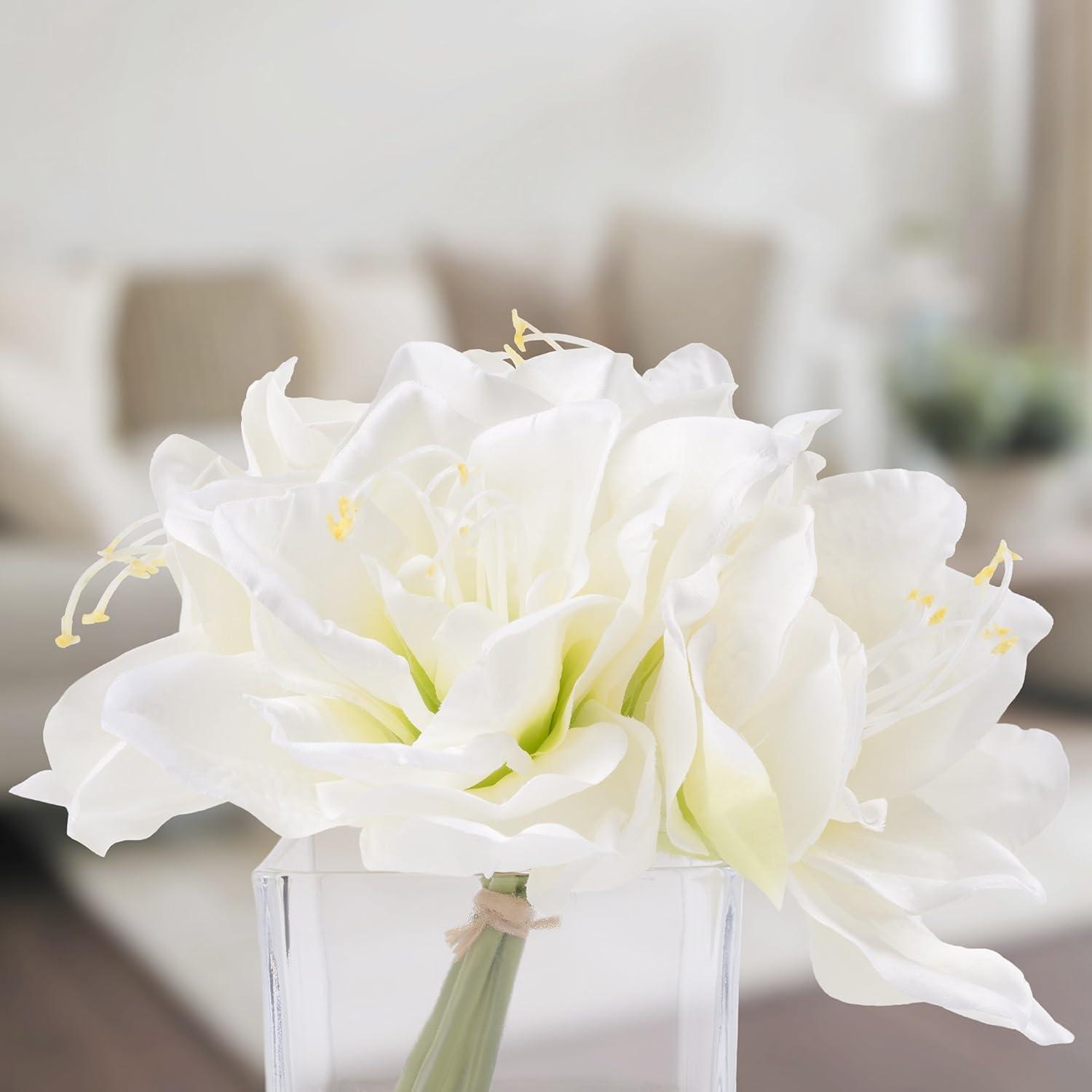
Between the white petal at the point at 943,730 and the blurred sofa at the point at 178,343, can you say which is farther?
the blurred sofa at the point at 178,343

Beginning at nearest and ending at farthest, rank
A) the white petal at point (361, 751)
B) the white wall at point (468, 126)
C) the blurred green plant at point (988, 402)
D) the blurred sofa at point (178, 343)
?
the white petal at point (361, 751)
the blurred sofa at point (178, 343)
the white wall at point (468, 126)
the blurred green plant at point (988, 402)

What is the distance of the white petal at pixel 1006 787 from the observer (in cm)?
32

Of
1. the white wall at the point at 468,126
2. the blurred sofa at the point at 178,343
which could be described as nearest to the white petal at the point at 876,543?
the blurred sofa at the point at 178,343

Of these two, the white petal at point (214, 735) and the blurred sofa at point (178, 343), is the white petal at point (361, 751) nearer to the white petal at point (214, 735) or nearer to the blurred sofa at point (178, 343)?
the white petal at point (214, 735)

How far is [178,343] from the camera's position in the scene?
263 cm

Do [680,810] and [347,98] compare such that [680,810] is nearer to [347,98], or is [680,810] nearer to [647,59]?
[347,98]

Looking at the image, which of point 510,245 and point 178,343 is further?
point 510,245

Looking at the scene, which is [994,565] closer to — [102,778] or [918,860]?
[918,860]

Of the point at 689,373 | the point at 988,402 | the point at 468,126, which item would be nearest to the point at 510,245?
the point at 468,126

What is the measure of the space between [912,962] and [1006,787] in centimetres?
6

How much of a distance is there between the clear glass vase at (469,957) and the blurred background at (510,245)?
1.38 meters

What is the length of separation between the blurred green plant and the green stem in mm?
2963

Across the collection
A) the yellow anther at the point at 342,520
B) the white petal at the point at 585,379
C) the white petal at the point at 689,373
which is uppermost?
the white petal at the point at 585,379

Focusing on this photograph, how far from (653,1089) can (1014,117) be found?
3703 millimetres
